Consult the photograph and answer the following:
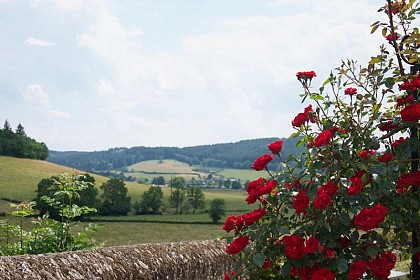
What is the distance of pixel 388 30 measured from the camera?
10.5 ft

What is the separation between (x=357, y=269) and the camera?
230cm

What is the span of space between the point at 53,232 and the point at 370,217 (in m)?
3.25

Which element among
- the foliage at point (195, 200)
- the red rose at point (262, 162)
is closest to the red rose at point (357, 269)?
the red rose at point (262, 162)

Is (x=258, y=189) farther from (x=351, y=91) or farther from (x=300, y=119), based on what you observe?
(x=351, y=91)

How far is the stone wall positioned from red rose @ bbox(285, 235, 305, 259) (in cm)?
185

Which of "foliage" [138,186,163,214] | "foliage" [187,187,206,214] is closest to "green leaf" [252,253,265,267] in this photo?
"foliage" [138,186,163,214]

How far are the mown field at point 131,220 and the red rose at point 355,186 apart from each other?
950 centimetres

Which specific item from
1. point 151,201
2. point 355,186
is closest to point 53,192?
point 355,186

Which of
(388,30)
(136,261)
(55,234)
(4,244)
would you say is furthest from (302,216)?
(4,244)

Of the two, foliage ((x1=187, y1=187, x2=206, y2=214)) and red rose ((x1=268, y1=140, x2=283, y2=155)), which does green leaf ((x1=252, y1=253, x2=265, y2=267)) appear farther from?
foliage ((x1=187, y1=187, x2=206, y2=214))

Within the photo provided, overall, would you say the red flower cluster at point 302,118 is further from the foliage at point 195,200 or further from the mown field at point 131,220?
the foliage at point 195,200

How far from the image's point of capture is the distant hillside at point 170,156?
61750 millimetres

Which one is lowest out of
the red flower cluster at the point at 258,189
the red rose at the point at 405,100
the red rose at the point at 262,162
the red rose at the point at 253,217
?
the red rose at the point at 253,217

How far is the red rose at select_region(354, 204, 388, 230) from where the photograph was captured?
2211 mm
